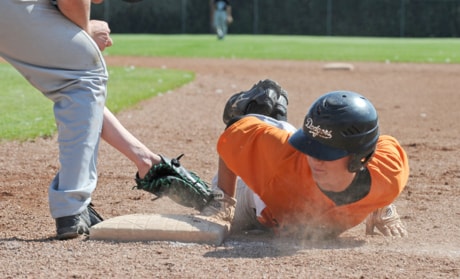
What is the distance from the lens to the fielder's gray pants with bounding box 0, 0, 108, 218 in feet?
12.9

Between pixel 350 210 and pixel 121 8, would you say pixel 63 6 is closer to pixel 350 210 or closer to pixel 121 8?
pixel 350 210

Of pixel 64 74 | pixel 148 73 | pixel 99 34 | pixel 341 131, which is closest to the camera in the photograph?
pixel 341 131

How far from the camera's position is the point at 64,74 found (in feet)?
13.0

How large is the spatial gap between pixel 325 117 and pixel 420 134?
4924 mm

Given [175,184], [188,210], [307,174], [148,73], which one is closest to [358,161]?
[307,174]

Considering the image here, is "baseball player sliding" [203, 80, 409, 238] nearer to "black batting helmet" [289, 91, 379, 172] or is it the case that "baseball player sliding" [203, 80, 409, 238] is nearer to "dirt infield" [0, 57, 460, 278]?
"black batting helmet" [289, 91, 379, 172]

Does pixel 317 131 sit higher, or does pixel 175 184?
pixel 317 131

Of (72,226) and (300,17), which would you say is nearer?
(72,226)

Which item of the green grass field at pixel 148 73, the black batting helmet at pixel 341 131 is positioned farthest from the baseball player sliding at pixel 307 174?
the green grass field at pixel 148 73

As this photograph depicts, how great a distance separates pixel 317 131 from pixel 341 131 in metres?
0.11

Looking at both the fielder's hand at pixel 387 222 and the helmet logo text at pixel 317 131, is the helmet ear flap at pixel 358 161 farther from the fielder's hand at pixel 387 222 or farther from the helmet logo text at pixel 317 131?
the fielder's hand at pixel 387 222

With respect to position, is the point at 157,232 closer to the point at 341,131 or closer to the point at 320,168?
the point at 320,168

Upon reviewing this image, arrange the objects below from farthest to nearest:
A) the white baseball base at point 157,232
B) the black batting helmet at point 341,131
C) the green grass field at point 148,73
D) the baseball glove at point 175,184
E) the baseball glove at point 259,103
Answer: the green grass field at point 148,73, the baseball glove at point 259,103, the baseball glove at point 175,184, the white baseball base at point 157,232, the black batting helmet at point 341,131

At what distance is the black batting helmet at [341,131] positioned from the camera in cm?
373
